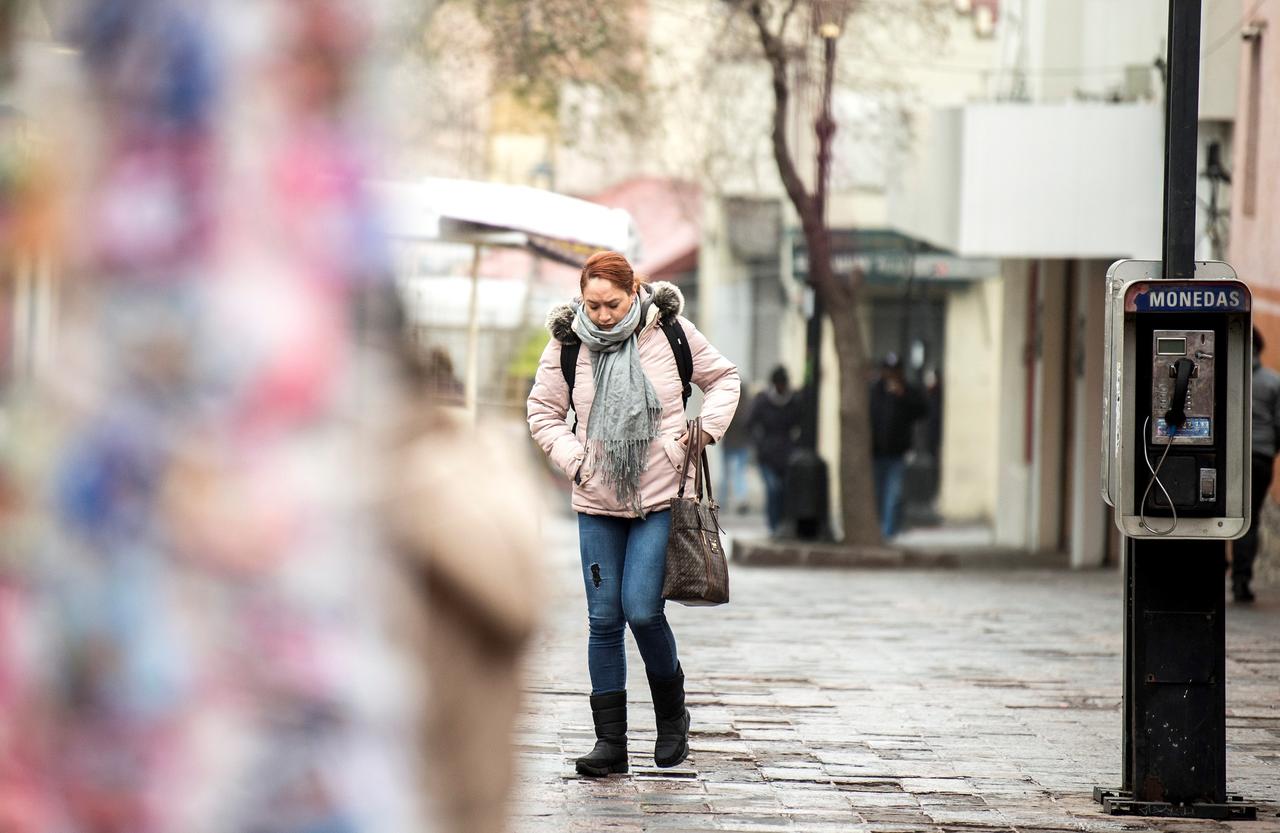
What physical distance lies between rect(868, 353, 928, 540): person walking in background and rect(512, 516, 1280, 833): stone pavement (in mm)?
8351

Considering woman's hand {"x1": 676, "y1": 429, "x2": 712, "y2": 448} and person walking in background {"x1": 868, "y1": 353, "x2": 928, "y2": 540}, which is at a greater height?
woman's hand {"x1": 676, "y1": 429, "x2": 712, "y2": 448}

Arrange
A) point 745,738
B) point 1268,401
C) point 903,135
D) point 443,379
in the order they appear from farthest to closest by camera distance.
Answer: point 903,135
point 1268,401
point 745,738
point 443,379

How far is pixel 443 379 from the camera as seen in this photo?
5.60 feet

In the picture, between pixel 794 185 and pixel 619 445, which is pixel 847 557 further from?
pixel 619 445

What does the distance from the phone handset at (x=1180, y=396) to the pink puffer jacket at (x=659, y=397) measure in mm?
1382

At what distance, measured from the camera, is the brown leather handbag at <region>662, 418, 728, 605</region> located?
675 centimetres

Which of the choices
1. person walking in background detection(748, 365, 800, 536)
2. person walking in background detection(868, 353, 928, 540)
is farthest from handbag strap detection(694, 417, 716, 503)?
person walking in background detection(748, 365, 800, 536)

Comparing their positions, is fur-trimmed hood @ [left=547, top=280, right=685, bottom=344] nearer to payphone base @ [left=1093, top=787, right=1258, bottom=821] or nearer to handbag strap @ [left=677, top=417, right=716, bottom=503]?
handbag strap @ [left=677, top=417, right=716, bottom=503]

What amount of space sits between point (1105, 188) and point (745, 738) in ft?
38.8

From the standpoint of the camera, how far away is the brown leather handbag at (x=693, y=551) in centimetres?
675

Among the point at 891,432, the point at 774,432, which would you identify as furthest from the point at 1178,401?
the point at 774,432

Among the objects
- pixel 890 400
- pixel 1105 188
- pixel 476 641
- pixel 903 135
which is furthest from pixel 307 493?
pixel 903 135

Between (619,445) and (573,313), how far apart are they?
1.64ft

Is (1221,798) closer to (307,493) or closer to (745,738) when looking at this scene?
(745,738)
